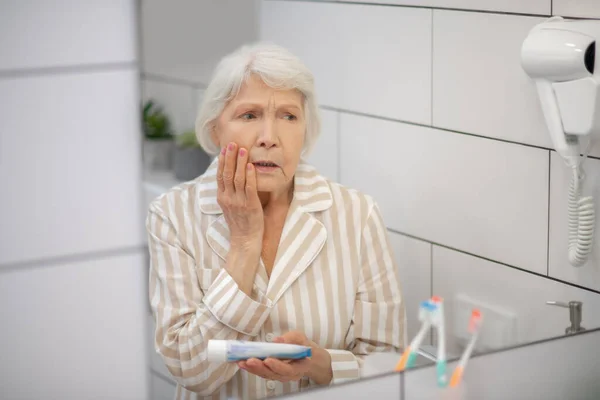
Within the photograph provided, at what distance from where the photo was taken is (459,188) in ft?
4.45

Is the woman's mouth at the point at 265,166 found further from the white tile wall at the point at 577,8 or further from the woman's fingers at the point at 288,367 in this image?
the white tile wall at the point at 577,8

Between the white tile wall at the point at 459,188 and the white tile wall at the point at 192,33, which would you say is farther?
the white tile wall at the point at 459,188

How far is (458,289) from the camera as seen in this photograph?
1.35 metres

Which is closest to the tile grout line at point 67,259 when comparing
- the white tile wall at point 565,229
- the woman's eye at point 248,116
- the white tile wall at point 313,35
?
the woman's eye at point 248,116

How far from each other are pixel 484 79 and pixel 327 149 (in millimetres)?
325

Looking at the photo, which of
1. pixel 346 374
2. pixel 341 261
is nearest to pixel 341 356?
pixel 346 374

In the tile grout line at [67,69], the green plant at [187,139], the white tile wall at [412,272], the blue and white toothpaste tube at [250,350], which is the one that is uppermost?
the tile grout line at [67,69]

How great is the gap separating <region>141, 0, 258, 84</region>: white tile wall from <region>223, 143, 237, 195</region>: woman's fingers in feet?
0.31

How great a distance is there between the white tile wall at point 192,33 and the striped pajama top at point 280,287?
5.3 inches

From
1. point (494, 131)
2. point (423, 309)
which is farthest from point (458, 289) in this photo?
point (494, 131)

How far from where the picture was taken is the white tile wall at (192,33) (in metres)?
1.06

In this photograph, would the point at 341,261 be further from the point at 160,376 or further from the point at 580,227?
the point at 580,227

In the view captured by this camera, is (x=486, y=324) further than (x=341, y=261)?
Yes

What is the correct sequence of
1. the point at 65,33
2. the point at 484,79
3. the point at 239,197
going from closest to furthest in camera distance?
1. the point at 65,33
2. the point at 239,197
3. the point at 484,79
